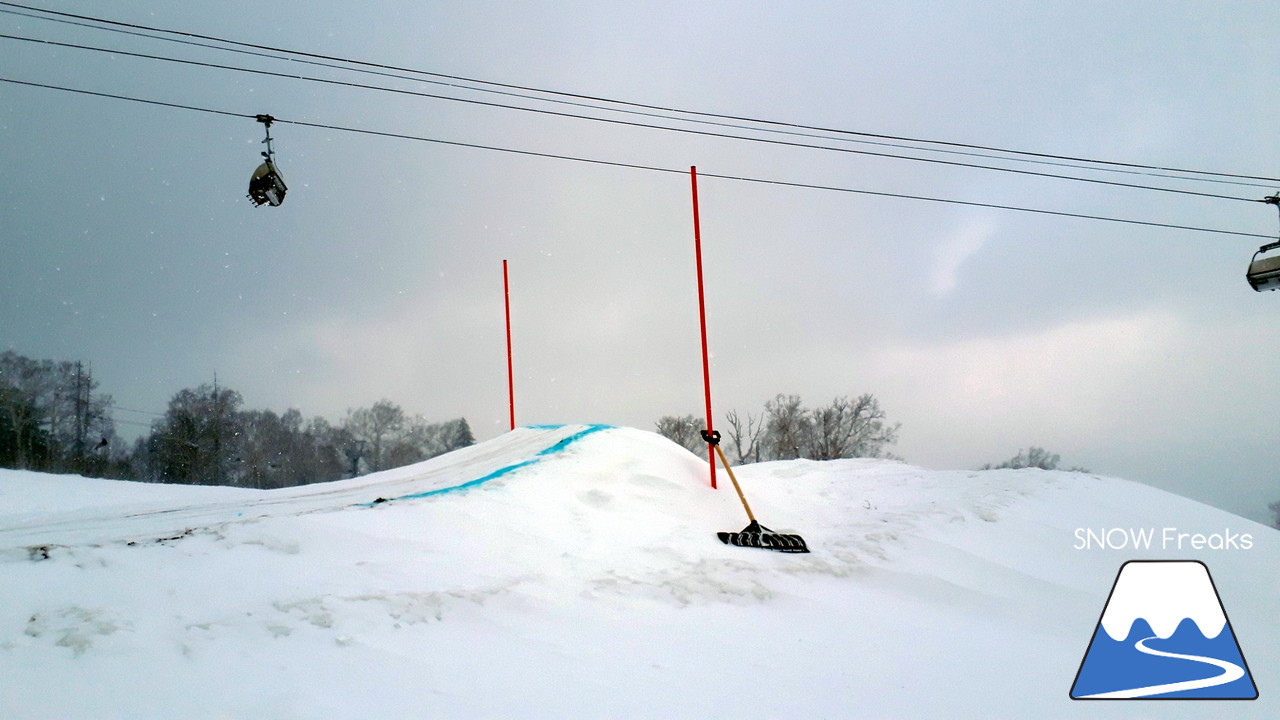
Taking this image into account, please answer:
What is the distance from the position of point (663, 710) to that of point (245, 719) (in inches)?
58.6

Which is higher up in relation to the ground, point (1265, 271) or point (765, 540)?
point (1265, 271)

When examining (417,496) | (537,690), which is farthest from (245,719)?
(417,496)

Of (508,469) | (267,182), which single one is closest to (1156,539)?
(508,469)

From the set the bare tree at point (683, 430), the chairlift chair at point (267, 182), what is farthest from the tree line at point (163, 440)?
the chairlift chair at point (267, 182)

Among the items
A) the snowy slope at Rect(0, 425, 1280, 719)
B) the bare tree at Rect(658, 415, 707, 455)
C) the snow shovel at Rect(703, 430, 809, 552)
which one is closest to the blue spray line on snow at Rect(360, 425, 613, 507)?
the snowy slope at Rect(0, 425, 1280, 719)

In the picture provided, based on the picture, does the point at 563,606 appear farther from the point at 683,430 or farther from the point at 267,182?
the point at 683,430

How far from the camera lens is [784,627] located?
3.48 m

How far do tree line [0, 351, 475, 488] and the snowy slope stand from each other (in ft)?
91.1

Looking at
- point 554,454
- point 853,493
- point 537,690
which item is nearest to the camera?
point 537,690

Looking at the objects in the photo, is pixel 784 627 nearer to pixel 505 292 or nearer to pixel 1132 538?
pixel 1132 538

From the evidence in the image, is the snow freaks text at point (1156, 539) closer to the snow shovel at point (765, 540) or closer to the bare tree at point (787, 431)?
the snow shovel at point (765, 540)

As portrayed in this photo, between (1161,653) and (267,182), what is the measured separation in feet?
28.3

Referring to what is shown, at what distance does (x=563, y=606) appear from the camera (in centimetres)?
331

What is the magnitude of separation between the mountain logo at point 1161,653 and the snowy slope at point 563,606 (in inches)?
3.9
